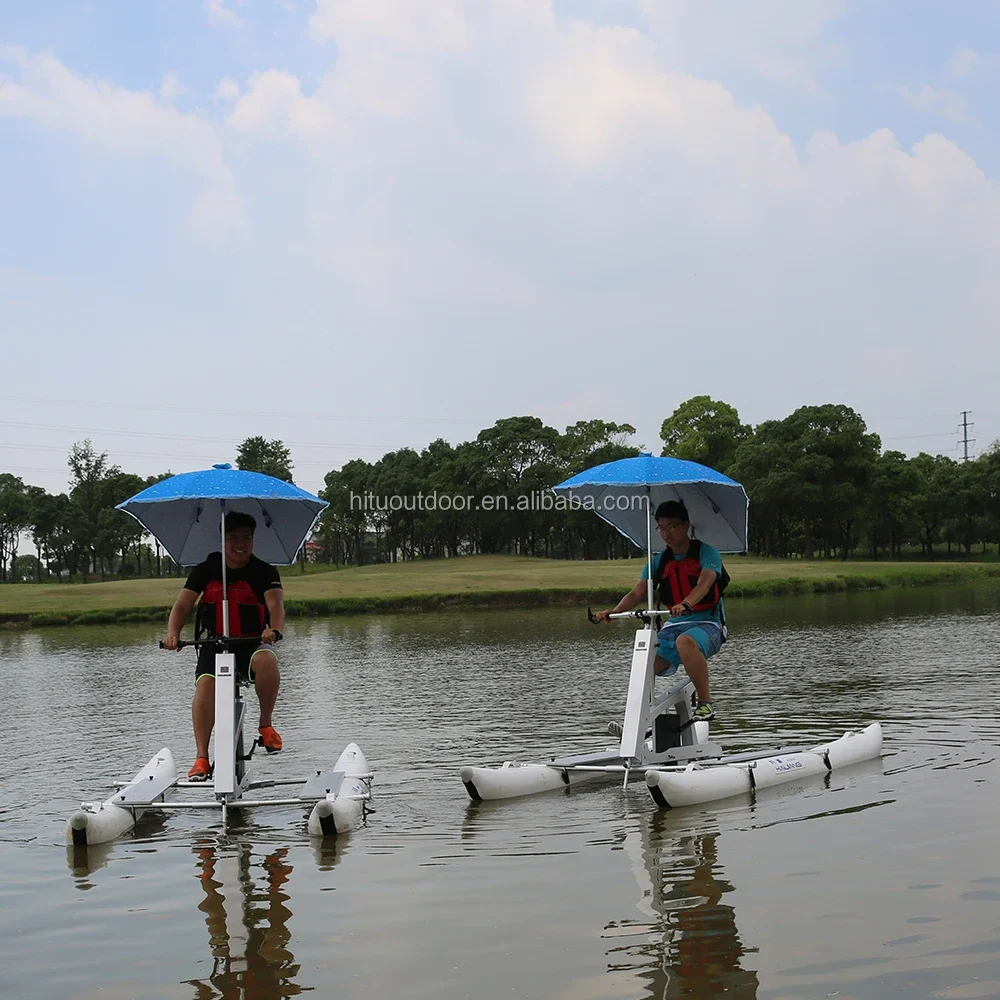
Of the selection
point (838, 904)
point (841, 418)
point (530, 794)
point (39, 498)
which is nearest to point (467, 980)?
point (838, 904)

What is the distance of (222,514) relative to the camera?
10.3 m

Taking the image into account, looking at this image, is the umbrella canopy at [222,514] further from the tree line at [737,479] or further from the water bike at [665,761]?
the tree line at [737,479]

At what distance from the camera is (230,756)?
9688mm

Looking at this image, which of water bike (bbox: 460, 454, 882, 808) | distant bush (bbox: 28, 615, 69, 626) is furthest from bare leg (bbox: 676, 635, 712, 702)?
distant bush (bbox: 28, 615, 69, 626)

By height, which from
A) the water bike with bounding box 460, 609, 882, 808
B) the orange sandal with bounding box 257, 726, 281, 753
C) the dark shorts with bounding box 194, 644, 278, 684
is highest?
the dark shorts with bounding box 194, 644, 278, 684

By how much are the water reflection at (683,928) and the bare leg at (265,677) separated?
3.44m

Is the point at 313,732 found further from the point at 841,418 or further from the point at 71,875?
the point at 841,418

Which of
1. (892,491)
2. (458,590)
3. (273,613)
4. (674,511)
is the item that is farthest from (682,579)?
(892,491)

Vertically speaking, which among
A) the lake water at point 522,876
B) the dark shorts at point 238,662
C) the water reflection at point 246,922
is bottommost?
the lake water at point 522,876

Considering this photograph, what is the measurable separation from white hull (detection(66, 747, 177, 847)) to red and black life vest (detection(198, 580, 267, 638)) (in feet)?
4.81

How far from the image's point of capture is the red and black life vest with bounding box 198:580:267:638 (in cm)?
1023

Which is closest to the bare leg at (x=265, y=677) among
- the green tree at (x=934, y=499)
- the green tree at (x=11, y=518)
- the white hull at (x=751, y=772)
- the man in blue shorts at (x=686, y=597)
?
the man in blue shorts at (x=686, y=597)

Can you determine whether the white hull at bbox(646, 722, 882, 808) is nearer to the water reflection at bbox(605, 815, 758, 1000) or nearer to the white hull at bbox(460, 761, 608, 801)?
the water reflection at bbox(605, 815, 758, 1000)

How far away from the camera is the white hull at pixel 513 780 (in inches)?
406
